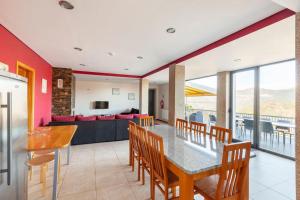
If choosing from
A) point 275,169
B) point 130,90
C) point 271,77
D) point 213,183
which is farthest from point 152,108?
point 213,183

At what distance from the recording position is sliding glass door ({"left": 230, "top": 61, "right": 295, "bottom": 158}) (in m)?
3.50

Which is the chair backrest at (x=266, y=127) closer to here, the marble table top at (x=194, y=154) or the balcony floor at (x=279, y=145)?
the balcony floor at (x=279, y=145)

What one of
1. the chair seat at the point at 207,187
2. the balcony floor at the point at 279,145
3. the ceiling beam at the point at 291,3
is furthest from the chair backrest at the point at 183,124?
the balcony floor at the point at 279,145

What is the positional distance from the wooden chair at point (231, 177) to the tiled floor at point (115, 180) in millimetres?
894

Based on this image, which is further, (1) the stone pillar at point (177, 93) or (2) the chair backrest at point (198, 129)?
(1) the stone pillar at point (177, 93)

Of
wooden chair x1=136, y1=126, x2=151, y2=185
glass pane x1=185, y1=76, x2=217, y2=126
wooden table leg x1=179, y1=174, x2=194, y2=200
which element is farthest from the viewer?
glass pane x1=185, y1=76, x2=217, y2=126

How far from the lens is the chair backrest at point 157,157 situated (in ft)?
4.90

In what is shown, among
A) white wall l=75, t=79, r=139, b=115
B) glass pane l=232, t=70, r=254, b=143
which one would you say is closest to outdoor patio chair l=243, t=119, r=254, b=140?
glass pane l=232, t=70, r=254, b=143

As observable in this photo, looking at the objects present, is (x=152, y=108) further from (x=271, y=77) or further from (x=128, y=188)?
(x=128, y=188)

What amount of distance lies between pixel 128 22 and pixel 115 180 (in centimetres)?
254

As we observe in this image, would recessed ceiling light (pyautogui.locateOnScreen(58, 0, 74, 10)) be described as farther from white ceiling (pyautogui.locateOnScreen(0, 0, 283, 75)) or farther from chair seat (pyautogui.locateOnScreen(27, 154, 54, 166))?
chair seat (pyautogui.locateOnScreen(27, 154, 54, 166))

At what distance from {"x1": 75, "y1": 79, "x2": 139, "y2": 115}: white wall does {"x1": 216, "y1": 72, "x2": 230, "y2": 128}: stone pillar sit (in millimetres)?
5187

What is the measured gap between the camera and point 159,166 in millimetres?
1611

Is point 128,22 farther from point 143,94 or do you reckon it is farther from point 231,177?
point 143,94
